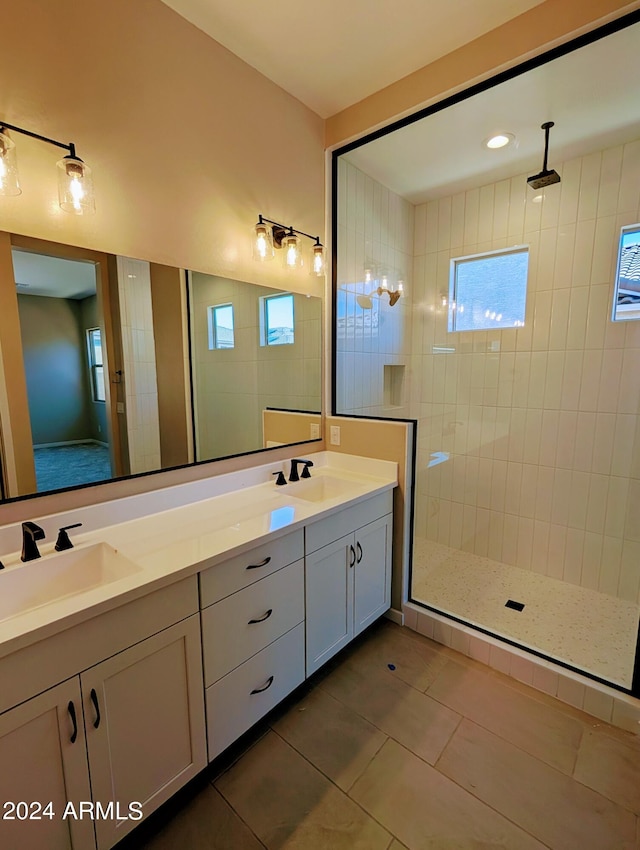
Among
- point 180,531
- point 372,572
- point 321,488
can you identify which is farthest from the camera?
point 321,488

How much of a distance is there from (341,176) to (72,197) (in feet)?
5.43

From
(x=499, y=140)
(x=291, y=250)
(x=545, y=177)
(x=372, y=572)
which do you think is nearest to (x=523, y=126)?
(x=499, y=140)

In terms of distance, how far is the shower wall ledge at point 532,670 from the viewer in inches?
64.2

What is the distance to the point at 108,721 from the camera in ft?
3.50

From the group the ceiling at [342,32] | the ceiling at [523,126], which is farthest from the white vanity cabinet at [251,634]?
the ceiling at [523,126]

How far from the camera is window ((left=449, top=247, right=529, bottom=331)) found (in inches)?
107

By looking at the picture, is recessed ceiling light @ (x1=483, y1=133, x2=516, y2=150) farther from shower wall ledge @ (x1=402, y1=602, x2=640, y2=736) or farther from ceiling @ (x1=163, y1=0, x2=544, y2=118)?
shower wall ledge @ (x1=402, y1=602, x2=640, y2=736)

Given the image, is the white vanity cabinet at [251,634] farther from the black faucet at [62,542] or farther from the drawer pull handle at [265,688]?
the black faucet at [62,542]

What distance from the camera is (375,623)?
2285 millimetres

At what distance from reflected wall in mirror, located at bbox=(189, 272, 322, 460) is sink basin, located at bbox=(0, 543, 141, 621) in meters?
0.61

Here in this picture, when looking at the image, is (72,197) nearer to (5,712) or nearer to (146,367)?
(146,367)

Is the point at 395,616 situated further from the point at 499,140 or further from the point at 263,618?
the point at 499,140

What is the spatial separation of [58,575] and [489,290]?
2.98 meters

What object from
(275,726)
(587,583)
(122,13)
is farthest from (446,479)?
(122,13)
